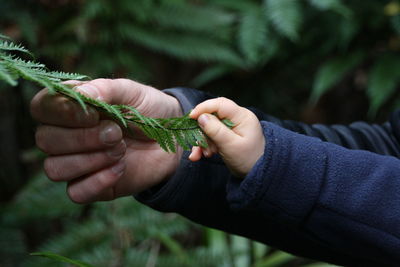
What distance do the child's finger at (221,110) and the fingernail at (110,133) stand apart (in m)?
0.12

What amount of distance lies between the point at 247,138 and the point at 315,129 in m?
0.28

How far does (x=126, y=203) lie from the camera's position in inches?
56.7

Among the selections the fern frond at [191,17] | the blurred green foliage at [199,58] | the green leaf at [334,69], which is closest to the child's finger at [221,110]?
the blurred green foliage at [199,58]

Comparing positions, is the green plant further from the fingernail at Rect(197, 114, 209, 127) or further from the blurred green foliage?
the blurred green foliage

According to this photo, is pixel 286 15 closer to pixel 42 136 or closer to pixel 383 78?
pixel 383 78

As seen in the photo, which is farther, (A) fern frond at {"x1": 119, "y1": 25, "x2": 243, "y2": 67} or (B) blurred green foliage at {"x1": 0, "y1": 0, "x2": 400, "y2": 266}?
(A) fern frond at {"x1": 119, "y1": 25, "x2": 243, "y2": 67}

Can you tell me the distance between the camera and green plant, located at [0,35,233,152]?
1.46ft

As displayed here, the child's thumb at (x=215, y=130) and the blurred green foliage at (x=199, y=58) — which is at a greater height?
the child's thumb at (x=215, y=130)

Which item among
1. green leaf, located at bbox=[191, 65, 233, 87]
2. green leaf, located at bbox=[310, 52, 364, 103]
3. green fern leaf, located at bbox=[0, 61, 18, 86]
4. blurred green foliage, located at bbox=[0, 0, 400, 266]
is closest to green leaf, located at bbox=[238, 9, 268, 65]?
blurred green foliage, located at bbox=[0, 0, 400, 266]

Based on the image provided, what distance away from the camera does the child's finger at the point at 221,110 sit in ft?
1.91

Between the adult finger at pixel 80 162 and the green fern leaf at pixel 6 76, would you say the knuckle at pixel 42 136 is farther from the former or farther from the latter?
→ the green fern leaf at pixel 6 76

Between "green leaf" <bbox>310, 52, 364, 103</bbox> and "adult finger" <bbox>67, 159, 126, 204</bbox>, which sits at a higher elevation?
"adult finger" <bbox>67, 159, 126, 204</bbox>

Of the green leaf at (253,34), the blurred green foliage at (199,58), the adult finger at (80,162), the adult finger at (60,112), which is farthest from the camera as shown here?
the green leaf at (253,34)

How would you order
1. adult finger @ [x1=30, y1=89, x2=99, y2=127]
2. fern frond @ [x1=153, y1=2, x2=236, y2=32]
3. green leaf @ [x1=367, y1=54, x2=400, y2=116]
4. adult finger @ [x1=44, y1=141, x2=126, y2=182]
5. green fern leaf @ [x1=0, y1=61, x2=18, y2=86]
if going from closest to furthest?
green fern leaf @ [x1=0, y1=61, x2=18, y2=86], adult finger @ [x1=30, y1=89, x2=99, y2=127], adult finger @ [x1=44, y1=141, x2=126, y2=182], green leaf @ [x1=367, y1=54, x2=400, y2=116], fern frond @ [x1=153, y1=2, x2=236, y2=32]
